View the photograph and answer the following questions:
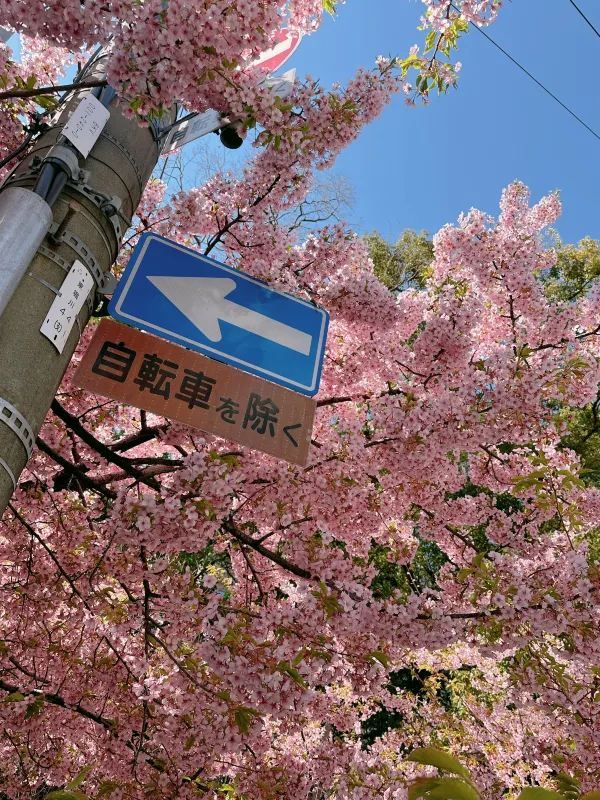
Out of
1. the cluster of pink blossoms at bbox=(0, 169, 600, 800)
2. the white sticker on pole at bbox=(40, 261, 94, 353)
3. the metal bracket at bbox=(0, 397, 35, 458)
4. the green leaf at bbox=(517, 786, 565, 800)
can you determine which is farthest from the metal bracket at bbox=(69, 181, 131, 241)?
the green leaf at bbox=(517, 786, 565, 800)

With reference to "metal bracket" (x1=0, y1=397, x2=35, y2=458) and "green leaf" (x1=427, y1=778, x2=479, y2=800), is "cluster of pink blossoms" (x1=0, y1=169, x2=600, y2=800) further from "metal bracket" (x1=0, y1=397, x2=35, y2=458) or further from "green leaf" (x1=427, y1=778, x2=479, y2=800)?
"green leaf" (x1=427, y1=778, x2=479, y2=800)

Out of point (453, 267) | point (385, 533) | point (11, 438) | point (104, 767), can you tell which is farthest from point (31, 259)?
point (453, 267)

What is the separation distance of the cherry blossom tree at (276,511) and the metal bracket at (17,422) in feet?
4.88

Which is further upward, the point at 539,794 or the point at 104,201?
the point at 104,201

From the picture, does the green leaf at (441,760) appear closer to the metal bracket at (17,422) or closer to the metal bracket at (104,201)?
the metal bracket at (17,422)

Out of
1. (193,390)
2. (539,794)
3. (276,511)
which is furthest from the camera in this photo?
(276,511)

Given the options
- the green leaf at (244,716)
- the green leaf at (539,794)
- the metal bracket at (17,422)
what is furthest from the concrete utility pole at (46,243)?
the green leaf at (244,716)

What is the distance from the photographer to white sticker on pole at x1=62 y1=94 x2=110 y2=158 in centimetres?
177

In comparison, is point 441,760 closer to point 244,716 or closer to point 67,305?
point 67,305

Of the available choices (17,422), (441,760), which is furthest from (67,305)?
(441,760)

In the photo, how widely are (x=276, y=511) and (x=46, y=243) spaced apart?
3003 mm

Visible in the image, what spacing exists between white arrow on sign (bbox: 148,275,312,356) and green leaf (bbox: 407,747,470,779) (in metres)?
1.69

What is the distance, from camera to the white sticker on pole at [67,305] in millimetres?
1493

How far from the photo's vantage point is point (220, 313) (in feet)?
7.63
